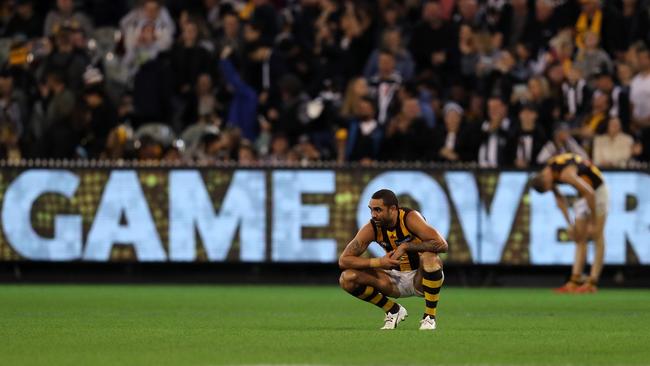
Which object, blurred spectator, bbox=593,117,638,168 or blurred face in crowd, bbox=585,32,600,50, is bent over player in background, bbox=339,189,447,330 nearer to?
blurred spectator, bbox=593,117,638,168

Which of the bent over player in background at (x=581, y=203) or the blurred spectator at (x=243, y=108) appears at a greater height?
the blurred spectator at (x=243, y=108)

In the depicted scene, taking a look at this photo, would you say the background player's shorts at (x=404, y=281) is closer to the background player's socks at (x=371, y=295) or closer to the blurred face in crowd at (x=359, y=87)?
the background player's socks at (x=371, y=295)

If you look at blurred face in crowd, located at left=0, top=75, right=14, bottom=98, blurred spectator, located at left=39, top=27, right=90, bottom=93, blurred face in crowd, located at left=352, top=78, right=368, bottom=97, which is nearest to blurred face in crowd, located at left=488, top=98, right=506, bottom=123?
blurred face in crowd, located at left=352, top=78, right=368, bottom=97

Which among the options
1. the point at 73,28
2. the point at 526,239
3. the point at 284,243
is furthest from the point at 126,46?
the point at 526,239

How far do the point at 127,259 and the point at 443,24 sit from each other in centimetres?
640

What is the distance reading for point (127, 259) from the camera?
22.2 m

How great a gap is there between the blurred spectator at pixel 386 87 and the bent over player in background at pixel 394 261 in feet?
32.0

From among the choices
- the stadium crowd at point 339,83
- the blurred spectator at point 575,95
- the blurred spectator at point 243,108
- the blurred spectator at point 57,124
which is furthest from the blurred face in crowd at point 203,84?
the blurred spectator at point 575,95

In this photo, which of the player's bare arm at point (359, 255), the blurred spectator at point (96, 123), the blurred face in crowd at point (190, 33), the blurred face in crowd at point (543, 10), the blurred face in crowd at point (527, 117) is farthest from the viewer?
the blurred face in crowd at point (543, 10)

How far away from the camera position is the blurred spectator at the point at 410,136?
72.8 ft

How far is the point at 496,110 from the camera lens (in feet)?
71.8

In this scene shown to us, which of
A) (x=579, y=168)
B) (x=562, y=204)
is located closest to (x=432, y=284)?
(x=579, y=168)

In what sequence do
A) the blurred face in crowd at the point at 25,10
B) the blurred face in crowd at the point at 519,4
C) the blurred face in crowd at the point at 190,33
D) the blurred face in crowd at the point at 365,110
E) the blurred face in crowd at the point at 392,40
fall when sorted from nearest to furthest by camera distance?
the blurred face in crowd at the point at 365,110
the blurred face in crowd at the point at 392,40
the blurred face in crowd at the point at 190,33
the blurred face in crowd at the point at 519,4
the blurred face in crowd at the point at 25,10

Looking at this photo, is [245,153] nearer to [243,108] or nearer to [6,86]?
[243,108]
